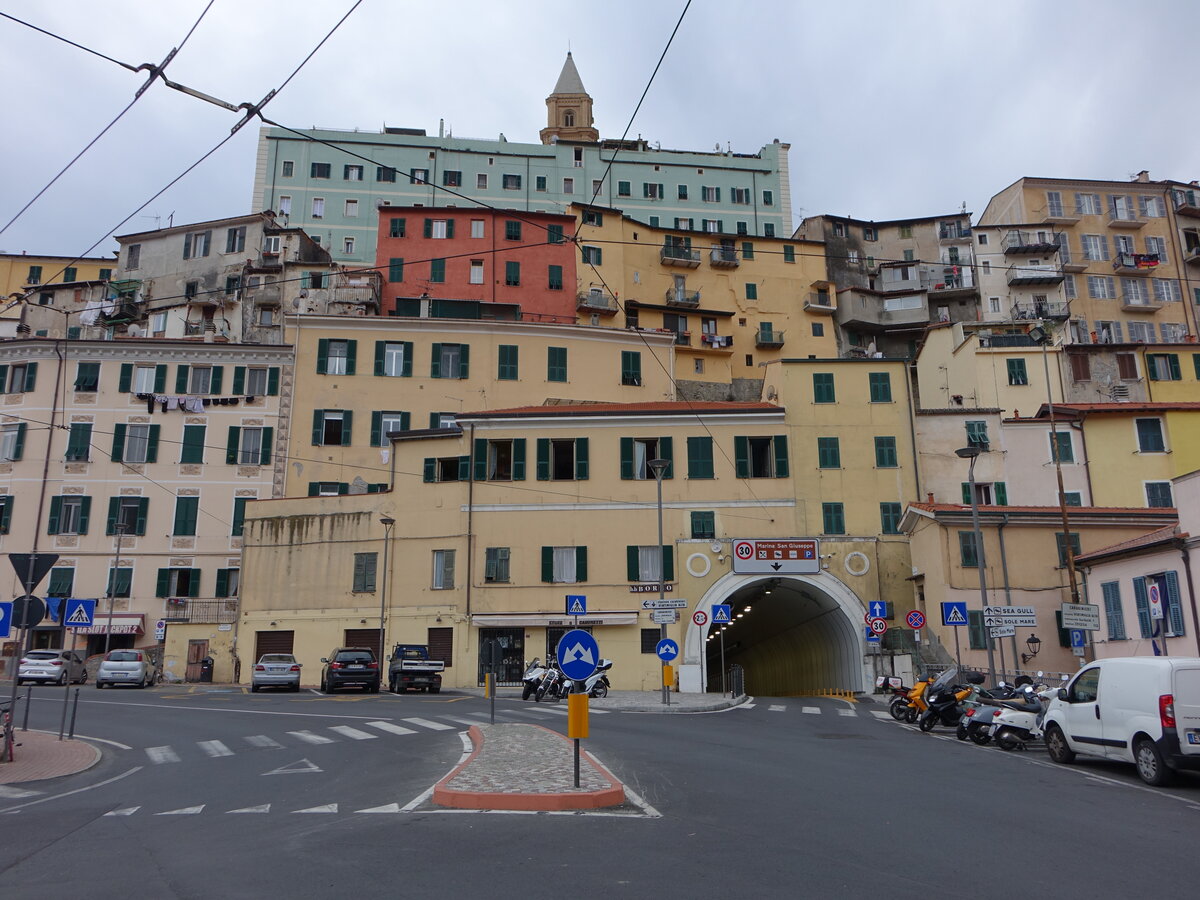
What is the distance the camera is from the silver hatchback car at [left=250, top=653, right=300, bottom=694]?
32.8m

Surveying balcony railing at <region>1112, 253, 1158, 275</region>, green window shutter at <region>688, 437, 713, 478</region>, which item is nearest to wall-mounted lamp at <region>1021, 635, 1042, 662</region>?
green window shutter at <region>688, 437, 713, 478</region>

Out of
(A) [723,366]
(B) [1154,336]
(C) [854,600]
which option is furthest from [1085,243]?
(C) [854,600]

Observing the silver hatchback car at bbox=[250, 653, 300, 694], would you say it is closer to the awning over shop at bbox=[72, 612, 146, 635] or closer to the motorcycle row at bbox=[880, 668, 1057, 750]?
the awning over shop at bbox=[72, 612, 146, 635]

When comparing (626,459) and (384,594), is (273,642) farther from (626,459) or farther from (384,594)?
(626,459)

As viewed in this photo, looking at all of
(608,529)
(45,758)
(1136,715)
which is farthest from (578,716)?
(608,529)

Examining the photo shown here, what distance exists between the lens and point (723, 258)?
218 feet

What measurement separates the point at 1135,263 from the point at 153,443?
215 feet

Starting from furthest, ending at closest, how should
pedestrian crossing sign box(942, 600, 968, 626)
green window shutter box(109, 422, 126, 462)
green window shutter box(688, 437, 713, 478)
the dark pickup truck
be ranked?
green window shutter box(109, 422, 126, 462) < green window shutter box(688, 437, 713, 478) < the dark pickup truck < pedestrian crossing sign box(942, 600, 968, 626)

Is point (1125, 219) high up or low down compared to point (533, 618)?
up

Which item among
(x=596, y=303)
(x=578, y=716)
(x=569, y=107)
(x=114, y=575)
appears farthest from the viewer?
(x=569, y=107)

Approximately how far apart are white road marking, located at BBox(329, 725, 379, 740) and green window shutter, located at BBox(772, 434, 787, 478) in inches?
906

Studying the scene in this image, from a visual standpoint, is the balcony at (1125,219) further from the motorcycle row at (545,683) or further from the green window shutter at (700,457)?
the motorcycle row at (545,683)

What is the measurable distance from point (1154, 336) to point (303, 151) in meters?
62.9

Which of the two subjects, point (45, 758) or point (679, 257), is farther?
point (679, 257)
